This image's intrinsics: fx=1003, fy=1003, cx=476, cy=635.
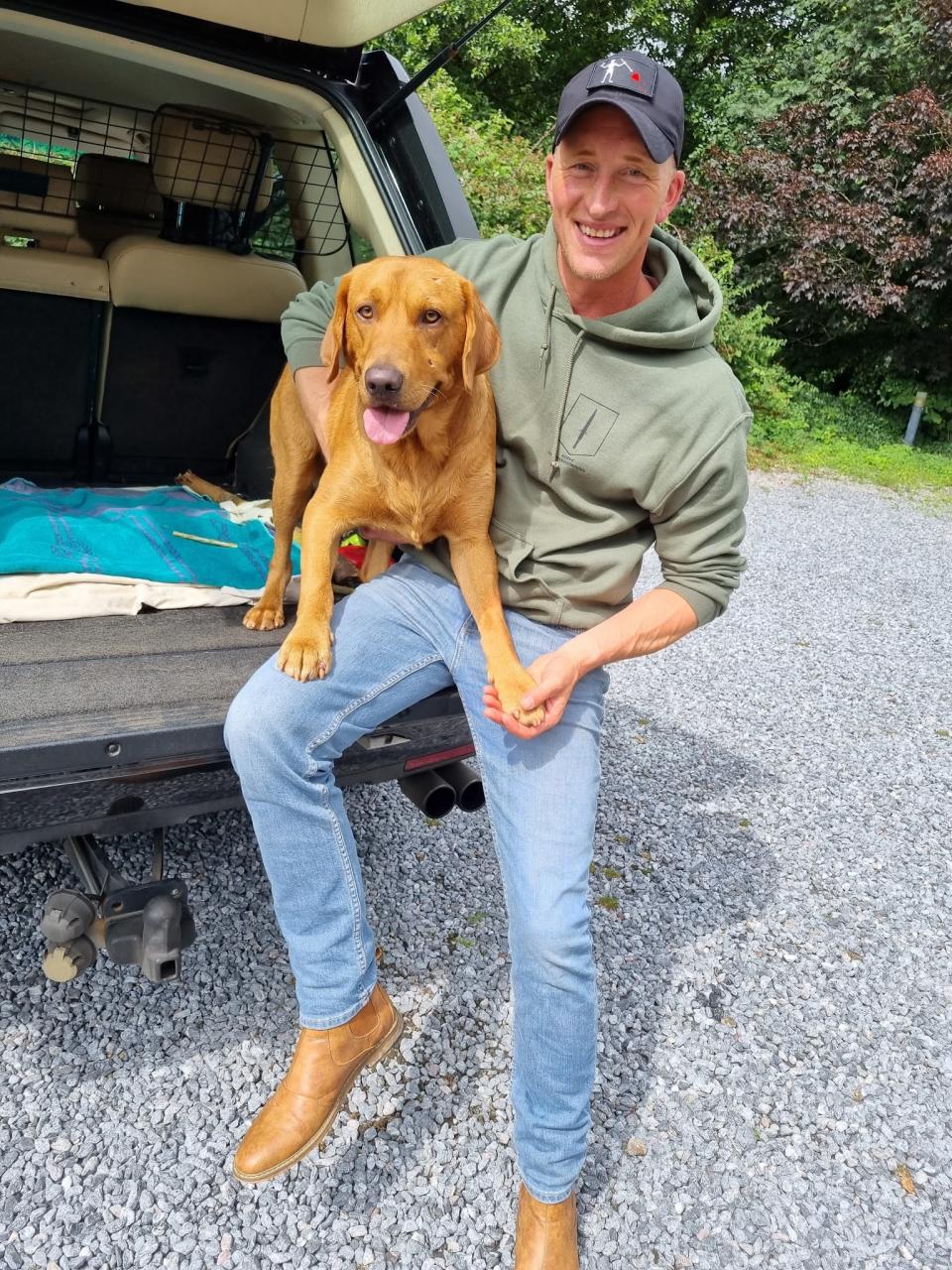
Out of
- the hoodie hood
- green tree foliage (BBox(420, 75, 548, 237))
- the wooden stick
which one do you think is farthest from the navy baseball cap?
green tree foliage (BBox(420, 75, 548, 237))

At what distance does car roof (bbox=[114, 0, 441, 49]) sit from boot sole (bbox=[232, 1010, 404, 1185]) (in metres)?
2.54

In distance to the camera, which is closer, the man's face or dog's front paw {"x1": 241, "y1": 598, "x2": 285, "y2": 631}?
the man's face

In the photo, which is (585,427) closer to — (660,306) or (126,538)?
(660,306)

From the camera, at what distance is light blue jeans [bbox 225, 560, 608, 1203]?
194cm

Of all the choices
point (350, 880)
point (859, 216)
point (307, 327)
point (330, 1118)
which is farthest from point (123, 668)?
point (859, 216)

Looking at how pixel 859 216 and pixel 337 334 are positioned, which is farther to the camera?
pixel 859 216

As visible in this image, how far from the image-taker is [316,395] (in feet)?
8.14

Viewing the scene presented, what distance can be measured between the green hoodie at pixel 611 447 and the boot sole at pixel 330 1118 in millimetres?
1010

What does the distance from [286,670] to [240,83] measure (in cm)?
205

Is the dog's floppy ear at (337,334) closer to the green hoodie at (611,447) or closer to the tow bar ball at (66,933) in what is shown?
the green hoodie at (611,447)

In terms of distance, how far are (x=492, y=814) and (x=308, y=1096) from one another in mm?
684

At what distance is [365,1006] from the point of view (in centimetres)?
218

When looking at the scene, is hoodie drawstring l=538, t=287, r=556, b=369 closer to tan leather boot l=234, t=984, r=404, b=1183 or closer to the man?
the man

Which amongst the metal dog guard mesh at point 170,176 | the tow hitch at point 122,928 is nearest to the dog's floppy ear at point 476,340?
the tow hitch at point 122,928
